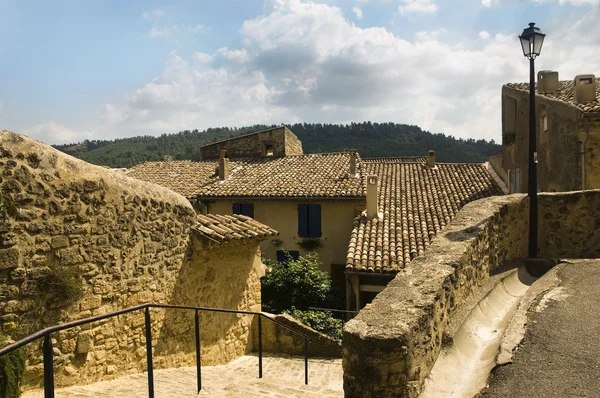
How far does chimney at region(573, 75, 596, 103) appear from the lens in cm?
1304

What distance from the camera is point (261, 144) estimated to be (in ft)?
90.7

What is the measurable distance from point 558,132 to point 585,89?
1359mm

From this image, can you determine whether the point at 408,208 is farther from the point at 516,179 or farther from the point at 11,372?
the point at 11,372

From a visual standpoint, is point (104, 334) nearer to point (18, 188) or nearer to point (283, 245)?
point (18, 188)

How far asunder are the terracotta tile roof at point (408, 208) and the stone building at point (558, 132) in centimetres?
228

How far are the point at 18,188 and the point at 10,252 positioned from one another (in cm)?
71

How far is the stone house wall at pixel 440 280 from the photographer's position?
10.7ft

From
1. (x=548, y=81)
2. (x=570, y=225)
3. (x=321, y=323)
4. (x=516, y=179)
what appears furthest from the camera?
(x=516, y=179)

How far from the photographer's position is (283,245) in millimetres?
19844

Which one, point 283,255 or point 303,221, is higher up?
point 303,221

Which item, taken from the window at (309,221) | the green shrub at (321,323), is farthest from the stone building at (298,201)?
the green shrub at (321,323)

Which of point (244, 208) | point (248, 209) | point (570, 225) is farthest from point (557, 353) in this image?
point (244, 208)

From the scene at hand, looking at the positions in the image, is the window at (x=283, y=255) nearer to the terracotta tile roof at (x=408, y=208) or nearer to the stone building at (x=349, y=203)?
the stone building at (x=349, y=203)

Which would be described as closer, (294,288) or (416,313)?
(416,313)
